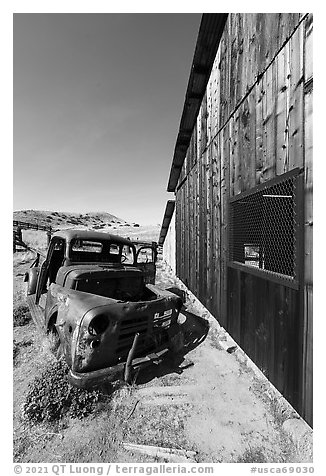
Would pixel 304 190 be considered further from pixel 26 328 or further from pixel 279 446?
pixel 26 328

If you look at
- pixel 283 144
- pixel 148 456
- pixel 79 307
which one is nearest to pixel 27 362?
pixel 79 307

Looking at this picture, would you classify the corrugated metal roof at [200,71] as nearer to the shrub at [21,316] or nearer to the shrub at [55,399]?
the shrub at [55,399]

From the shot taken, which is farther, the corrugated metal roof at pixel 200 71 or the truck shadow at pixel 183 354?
the corrugated metal roof at pixel 200 71

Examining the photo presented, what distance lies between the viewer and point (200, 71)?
6219 millimetres

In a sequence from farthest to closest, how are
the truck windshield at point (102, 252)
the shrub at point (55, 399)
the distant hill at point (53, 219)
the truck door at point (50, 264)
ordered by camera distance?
the distant hill at point (53, 219)
the truck windshield at point (102, 252)
the truck door at point (50, 264)
the shrub at point (55, 399)

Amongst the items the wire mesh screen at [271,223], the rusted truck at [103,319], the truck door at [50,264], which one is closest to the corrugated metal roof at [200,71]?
the wire mesh screen at [271,223]

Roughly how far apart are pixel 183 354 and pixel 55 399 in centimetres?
234

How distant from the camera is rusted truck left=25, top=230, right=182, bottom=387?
2832mm

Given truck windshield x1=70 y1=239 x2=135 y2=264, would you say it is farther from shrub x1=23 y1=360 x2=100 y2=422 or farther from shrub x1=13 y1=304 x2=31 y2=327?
shrub x1=23 y1=360 x2=100 y2=422

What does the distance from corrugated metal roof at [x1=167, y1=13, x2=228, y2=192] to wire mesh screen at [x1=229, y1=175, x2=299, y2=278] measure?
432 centimetres

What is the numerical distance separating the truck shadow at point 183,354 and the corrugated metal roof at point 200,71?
655 cm

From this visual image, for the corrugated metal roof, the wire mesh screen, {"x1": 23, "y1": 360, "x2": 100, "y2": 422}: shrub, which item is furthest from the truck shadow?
the corrugated metal roof

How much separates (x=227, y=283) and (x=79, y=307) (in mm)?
2998

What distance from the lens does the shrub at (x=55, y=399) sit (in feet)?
8.92
